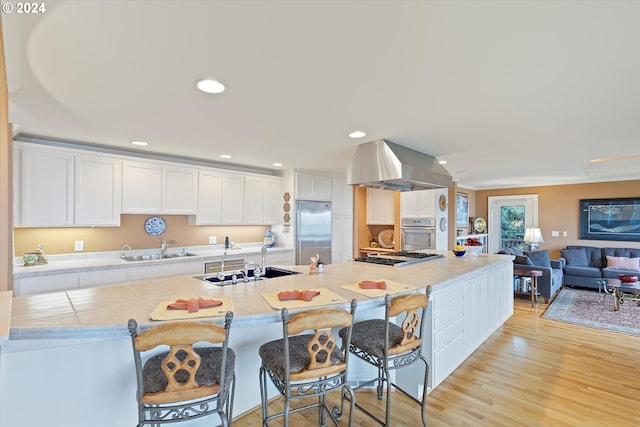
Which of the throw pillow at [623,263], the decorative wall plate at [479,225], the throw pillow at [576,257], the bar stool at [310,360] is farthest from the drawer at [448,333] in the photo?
the decorative wall plate at [479,225]

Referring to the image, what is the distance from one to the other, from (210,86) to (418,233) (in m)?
4.89

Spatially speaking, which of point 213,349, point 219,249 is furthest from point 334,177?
point 213,349

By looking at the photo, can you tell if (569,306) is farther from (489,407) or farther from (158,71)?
(158,71)

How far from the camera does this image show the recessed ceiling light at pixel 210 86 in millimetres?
1918

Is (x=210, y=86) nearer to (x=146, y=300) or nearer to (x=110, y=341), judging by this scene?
(x=146, y=300)

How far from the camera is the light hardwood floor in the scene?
2.09 meters

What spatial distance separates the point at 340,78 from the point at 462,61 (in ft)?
2.23

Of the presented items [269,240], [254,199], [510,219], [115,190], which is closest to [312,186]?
[254,199]

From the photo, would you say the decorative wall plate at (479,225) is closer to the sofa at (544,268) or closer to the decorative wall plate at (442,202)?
the sofa at (544,268)

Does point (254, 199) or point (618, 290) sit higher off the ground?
point (254, 199)

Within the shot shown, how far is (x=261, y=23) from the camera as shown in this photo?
134 cm

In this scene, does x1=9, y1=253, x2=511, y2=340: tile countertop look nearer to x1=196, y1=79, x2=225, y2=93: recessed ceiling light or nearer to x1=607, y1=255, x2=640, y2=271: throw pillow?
x1=196, y1=79, x2=225, y2=93: recessed ceiling light

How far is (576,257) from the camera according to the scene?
612cm

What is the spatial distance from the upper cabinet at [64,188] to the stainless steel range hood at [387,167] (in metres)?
2.87
